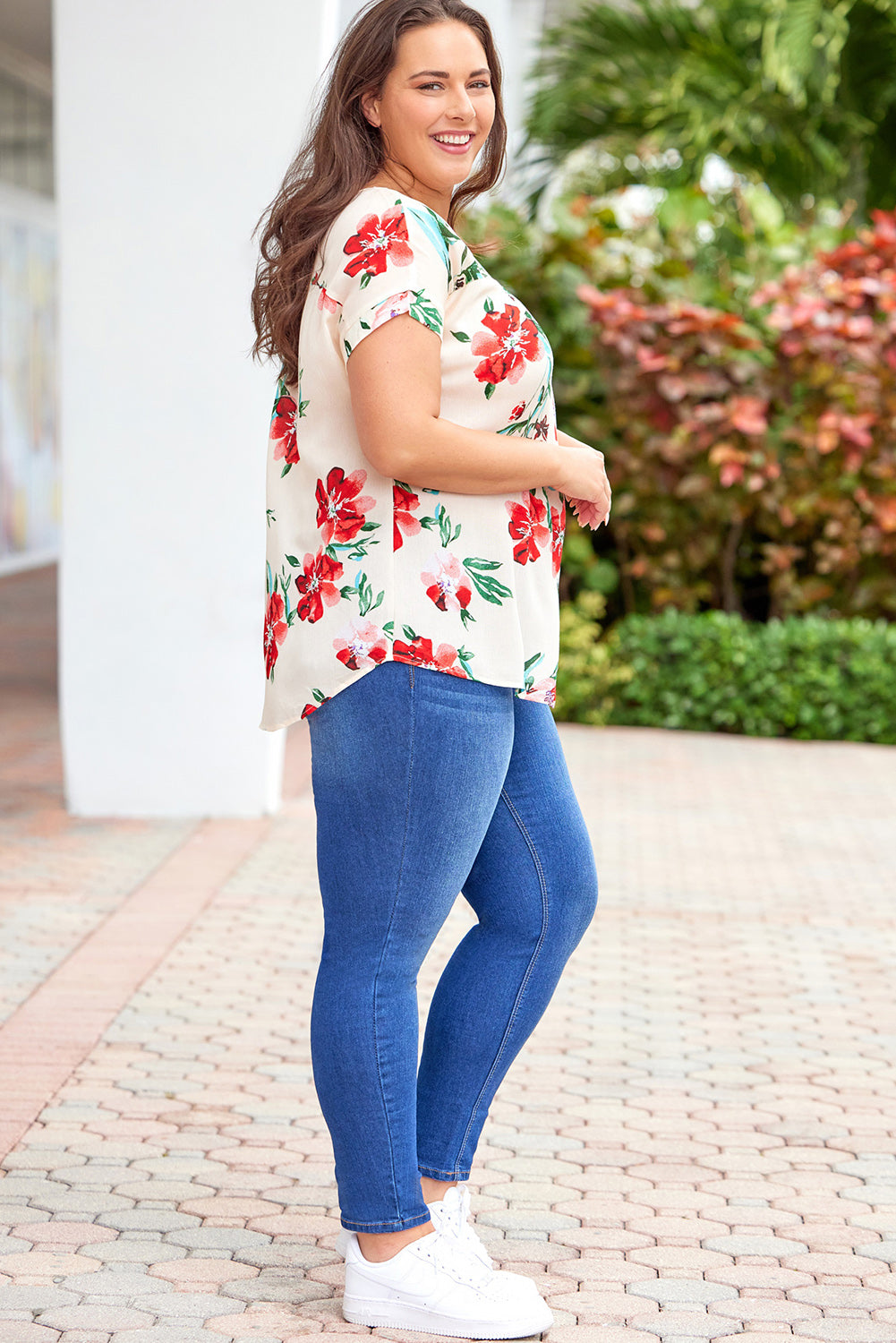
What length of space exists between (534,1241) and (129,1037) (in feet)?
4.23

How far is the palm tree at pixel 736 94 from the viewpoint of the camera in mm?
Answer: 10484

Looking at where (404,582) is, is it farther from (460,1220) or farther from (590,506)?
(460,1220)

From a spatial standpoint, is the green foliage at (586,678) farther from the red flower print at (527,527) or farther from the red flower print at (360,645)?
the red flower print at (360,645)

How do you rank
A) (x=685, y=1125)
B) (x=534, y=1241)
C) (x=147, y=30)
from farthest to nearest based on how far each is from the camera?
1. (x=147, y=30)
2. (x=685, y=1125)
3. (x=534, y=1241)

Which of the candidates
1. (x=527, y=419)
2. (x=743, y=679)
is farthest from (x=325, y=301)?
(x=743, y=679)

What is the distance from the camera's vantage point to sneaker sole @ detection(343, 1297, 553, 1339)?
221cm

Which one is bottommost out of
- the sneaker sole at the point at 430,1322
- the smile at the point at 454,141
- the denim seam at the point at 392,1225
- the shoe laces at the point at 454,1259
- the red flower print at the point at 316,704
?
the sneaker sole at the point at 430,1322

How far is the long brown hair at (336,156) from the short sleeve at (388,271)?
0.25 ft

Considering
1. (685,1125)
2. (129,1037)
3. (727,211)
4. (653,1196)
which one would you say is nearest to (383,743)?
(653,1196)

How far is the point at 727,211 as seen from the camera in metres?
10.8

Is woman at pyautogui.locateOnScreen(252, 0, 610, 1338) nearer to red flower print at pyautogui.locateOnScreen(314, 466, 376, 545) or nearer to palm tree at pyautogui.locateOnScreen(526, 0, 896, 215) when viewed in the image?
red flower print at pyautogui.locateOnScreen(314, 466, 376, 545)

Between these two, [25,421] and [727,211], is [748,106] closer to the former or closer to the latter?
[727,211]

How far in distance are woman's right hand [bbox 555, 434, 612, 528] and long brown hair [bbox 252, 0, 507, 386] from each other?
15.7 inches

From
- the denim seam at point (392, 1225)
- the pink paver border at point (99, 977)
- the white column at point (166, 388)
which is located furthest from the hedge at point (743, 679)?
the denim seam at point (392, 1225)
